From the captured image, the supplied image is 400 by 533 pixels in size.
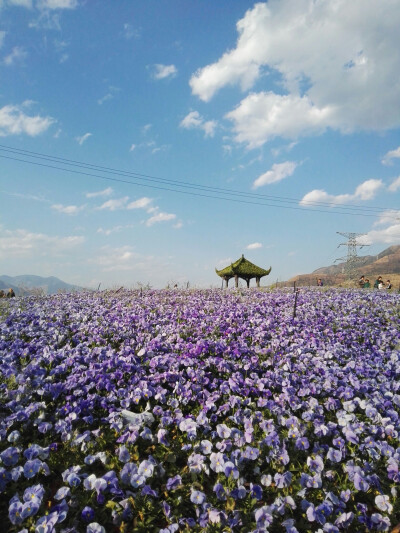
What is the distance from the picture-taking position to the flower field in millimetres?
3793

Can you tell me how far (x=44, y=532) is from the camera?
3.28 metres

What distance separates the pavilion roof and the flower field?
26043 mm

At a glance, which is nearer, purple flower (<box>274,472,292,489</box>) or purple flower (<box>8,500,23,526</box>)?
purple flower (<box>8,500,23,526</box>)

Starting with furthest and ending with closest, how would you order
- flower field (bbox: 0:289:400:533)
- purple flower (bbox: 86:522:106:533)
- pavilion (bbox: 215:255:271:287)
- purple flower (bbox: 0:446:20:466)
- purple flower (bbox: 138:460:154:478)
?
pavilion (bbox: 215:255:271:287), purple flower (bbox: 0:446:20:466), purple flower (bbox: 138:460:154:478), flower field (bbox: 0:289:400:533), purple flower (bbox: 86:522:106:533)

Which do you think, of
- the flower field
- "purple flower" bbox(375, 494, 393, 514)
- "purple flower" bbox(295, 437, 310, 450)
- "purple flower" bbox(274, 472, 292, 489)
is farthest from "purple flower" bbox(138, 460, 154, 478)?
"purple flower" bbox(375, 494, 393, 514)

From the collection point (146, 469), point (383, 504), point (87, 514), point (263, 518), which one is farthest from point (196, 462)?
point (383, 504)

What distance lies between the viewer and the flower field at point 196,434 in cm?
379

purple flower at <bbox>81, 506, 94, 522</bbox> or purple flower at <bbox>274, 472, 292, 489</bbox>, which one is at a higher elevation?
purple flower at <bbox>274, 472, 292, 489</bbox>

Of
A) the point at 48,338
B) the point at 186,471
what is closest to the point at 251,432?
the point at 186,471

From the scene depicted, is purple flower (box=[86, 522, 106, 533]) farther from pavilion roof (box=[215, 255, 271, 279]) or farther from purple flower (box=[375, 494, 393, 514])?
pavilion roof (box=[215, 255, 271, 279])

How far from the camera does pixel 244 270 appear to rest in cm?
3512

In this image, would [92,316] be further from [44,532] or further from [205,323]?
[44,532]

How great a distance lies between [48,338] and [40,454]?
4.80 m

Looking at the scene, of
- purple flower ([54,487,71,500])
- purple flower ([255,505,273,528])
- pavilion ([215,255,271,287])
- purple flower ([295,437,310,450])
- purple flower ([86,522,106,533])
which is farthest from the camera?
pavilion ([215,255,271,287])
